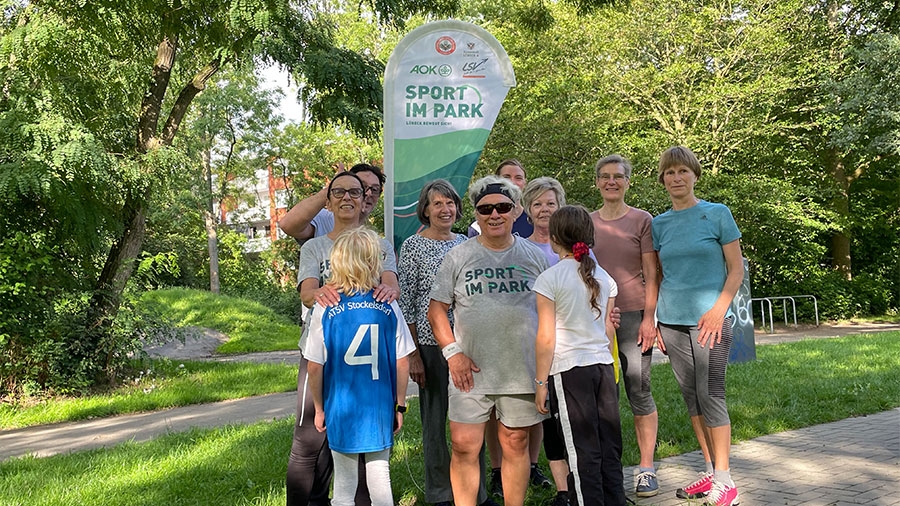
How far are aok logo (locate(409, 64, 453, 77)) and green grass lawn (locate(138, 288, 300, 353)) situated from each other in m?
12.6

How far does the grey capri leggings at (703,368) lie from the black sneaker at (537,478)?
42.9 inches

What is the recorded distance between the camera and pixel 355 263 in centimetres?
363

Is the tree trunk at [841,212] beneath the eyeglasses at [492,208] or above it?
above

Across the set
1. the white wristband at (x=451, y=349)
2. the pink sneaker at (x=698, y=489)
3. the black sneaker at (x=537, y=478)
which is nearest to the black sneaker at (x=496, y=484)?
the black sneaker at (x=537, y=478)

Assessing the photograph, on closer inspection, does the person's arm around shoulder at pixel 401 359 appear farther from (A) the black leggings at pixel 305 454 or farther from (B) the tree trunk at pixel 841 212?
(B) the tree trunk at pixel 841 212

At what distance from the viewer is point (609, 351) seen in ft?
12.7

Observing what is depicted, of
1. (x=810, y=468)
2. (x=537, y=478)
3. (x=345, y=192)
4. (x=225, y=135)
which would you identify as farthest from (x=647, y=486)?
(x=225, y=135)

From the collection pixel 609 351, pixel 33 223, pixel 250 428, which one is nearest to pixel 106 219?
pixel 33 223

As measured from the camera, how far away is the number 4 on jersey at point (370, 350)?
3.67 meters

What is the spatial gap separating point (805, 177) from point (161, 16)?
20436mm

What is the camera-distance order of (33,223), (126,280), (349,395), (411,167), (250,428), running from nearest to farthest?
(349,395) < (411,167) < (250,428) < (33,223) < (126,280)

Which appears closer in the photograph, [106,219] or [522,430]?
[522,430]

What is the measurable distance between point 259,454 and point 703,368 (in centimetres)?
350

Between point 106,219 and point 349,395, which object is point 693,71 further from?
point 349,395
